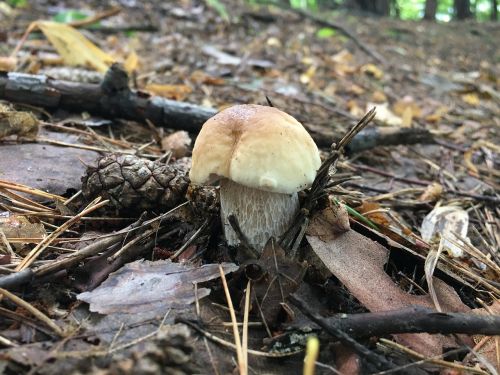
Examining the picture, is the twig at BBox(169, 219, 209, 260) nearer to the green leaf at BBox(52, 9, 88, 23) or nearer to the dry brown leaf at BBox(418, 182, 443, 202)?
the dry brown leaf at BBox(418, 182, 443, 202)

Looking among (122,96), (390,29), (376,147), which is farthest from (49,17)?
(390,29)

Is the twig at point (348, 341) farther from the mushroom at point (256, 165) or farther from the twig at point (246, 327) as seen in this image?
the mushroom at point (256, 165)

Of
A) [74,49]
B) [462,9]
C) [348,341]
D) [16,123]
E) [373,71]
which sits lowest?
[348,341]

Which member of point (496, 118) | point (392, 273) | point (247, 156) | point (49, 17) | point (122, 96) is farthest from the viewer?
point (49, 17)

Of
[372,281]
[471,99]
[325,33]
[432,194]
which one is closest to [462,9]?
[325,33]

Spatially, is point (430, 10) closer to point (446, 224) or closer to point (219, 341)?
point (446, 224)

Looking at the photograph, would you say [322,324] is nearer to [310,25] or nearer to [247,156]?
[247,156]

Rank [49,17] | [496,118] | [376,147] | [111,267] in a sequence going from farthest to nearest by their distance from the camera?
[49,17], [496,118], [376,147], [111,267]

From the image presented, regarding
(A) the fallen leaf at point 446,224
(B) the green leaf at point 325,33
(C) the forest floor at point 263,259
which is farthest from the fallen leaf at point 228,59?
(A) the fallen leaf at point 446,224
